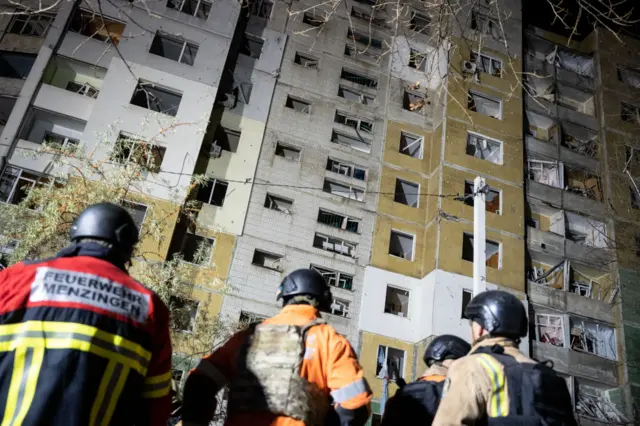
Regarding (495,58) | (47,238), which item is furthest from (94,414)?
(495,58)

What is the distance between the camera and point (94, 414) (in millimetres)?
2496

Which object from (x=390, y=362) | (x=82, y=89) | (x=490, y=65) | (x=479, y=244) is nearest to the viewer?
(x=479, y=244)

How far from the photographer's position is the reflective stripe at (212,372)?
3406 mm

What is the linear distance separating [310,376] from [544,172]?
2650 centimetres

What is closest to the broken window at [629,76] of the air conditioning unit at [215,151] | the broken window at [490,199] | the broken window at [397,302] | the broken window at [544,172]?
the broken window at [544,172]

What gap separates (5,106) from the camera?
20.2m

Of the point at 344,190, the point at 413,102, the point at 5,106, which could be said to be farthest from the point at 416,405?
the point at 413,102

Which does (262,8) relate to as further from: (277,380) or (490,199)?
(277,380)

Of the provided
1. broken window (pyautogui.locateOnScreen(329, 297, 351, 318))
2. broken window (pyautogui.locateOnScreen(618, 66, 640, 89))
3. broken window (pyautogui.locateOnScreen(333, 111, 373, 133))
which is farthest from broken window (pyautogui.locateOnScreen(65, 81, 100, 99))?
broken window (pyautogui.locateOnScreen(618, 66, 640, 89))

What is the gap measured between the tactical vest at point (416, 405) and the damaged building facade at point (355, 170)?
13.3 m

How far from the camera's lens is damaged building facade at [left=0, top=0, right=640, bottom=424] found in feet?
66.3

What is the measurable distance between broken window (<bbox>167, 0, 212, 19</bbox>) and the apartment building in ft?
0.62

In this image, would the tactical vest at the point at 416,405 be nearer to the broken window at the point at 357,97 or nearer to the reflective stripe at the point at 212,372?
the reflective stripe at the point at 212,372

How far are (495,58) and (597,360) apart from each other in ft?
53.1
